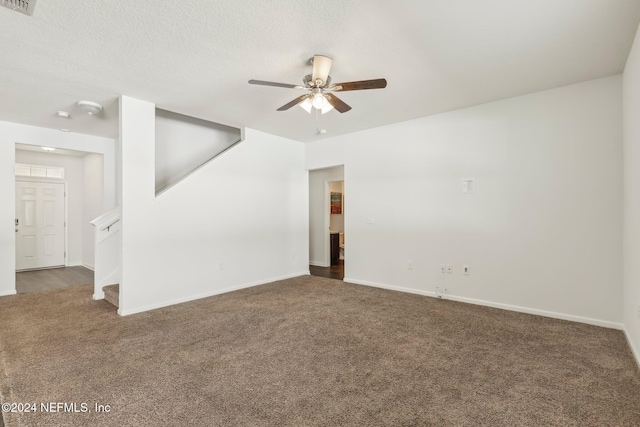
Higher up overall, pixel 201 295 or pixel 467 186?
pixel 467 186

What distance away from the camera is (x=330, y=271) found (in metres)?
6.48

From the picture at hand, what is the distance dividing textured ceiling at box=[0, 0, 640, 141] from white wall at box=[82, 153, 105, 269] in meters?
2.81

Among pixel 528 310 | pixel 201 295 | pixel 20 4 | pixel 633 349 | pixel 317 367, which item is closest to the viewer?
pixel 20 4

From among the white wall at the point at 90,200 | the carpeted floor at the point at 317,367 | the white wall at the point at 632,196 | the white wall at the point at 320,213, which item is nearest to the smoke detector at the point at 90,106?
the carpeted floor at the point at 317,367

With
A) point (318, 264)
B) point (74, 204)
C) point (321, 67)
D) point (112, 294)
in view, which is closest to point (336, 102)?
point (321, 67)

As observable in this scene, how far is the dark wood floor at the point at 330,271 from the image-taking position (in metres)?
5.97

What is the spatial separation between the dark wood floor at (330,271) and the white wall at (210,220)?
37 cm

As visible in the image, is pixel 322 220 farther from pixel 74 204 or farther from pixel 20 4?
pixel 74 204

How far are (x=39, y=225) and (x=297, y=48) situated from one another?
747 centimetres

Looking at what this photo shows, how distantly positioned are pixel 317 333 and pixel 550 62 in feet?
11.8

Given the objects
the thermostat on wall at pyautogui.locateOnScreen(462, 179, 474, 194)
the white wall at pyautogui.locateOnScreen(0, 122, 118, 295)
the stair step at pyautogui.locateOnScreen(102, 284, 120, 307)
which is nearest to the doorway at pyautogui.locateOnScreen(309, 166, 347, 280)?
the thermostat on wall at pyautogui.locateOnScreen(462, 179, 474, 194)

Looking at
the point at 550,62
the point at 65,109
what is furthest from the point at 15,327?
the point at 550,62

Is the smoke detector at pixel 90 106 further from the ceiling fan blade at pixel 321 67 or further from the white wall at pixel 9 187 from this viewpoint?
the ceiling fan blade at pixel 321 67

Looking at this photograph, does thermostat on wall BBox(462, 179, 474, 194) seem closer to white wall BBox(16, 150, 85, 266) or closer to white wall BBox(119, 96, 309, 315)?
white wall BBox(119, 96, 309, 315)
